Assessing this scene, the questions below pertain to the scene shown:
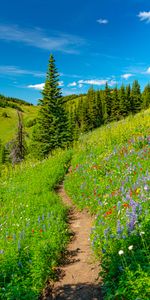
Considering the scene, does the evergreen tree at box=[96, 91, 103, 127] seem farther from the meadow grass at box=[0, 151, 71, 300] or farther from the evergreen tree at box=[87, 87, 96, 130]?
the meadow grass at box=[0, 151, 71, 300]

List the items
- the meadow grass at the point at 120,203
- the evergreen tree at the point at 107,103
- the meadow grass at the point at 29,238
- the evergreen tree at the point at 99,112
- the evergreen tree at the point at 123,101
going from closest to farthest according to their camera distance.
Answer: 1. the meadow grass at the point at 120,203
2. the meadow grass at the point at 29,238
3. the evergreen tree at the point at 123,101
4. the evergreen tree at the point at 107,103
5. the evergreen tree at the point at 99,112

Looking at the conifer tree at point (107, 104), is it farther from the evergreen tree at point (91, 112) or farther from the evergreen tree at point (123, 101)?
the evergreen tree at point (123, 101)

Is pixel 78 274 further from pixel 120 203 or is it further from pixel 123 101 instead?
pixel 123 101

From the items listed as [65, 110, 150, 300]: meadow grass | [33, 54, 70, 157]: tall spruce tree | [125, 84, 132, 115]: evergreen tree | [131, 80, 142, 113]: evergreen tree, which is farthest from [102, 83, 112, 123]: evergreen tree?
[65, 110, 150, 300]: meadow grass

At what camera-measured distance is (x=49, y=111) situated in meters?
35.9

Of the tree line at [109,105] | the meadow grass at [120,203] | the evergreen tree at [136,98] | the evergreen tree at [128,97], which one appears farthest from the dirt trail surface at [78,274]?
the evergreen tree at [136,98]

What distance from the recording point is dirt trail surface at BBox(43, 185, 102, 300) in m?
5.80

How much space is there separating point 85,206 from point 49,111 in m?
26.7

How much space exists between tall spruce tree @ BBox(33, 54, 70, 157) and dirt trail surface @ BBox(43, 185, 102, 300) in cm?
2594

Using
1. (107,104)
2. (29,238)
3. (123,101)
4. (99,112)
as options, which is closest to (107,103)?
(107,104)

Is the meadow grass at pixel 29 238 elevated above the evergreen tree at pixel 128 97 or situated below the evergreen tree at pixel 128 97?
below

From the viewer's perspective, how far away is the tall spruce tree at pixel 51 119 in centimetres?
3466

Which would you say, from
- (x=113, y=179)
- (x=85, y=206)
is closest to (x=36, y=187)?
(x=85, y=206)

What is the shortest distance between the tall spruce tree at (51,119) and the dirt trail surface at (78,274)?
25942 millimetres
